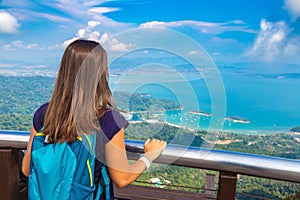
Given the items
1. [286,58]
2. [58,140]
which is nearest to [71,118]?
[58,140]

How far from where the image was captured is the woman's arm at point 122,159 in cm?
99

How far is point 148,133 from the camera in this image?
1.06 meters

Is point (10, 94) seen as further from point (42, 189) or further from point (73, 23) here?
point (73, 23)

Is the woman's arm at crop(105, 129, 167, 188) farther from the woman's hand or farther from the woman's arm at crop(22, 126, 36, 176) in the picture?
the woman's arm at crop(22, 126, 36, 176)

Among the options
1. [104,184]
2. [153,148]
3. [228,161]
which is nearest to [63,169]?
[104,184]

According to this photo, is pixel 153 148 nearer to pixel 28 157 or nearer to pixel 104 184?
pixel 104 184

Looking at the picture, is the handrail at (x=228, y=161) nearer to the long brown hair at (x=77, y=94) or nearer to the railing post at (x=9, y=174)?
the long brown hair at (x=77, y=94)

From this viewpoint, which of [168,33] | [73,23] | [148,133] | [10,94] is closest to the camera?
[168,33]

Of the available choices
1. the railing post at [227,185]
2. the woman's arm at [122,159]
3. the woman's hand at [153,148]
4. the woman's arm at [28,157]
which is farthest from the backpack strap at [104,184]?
the railing post at [227,185]

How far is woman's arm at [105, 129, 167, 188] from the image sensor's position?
987 millimetres

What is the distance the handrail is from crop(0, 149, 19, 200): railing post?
Result: 49 cm

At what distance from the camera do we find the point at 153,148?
106 centimetres

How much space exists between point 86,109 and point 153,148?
26cm

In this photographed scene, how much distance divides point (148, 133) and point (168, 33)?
13.1 inches
